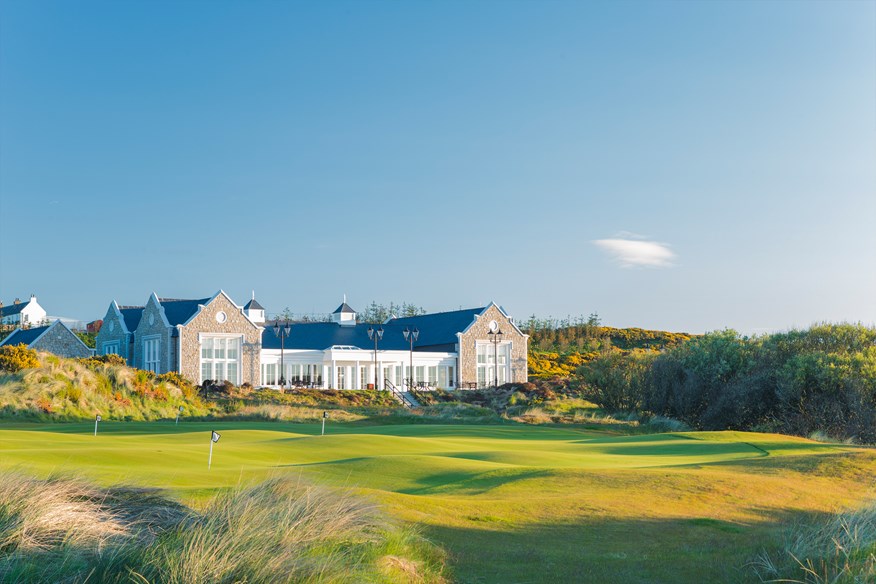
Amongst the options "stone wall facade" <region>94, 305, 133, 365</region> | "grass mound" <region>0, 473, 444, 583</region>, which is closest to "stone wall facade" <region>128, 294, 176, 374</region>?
"stone wall facade" <region>94, 305, 133, 365</region>

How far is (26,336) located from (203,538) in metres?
49.5

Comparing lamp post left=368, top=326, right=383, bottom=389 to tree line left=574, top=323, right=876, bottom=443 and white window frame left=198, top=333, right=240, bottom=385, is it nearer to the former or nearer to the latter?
white window frame left=198, top=333, right=240, bottom=385

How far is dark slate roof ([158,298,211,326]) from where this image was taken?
5044 centimetres

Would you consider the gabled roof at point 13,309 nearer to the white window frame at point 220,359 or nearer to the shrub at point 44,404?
the white window frame at point 220,359

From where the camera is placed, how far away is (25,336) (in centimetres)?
5156

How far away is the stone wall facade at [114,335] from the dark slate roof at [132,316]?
41 centimetres

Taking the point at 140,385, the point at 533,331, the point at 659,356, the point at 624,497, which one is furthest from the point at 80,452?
the point at 533,331

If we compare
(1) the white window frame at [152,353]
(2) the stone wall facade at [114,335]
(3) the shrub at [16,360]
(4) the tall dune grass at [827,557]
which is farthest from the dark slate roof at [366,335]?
(4) the tall dune grass at [827,557]

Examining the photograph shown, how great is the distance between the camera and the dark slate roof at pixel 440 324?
192 ft

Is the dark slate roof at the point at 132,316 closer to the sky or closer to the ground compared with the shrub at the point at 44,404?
Result: closer to the sky

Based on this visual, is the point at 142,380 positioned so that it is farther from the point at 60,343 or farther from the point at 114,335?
the point at 114,335

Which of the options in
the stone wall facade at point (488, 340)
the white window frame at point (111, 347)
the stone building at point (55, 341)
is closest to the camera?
the stone building at point (55, 341)

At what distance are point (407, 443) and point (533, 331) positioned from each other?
57223mm

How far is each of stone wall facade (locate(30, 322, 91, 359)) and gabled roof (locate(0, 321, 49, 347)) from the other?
1.32 ft
